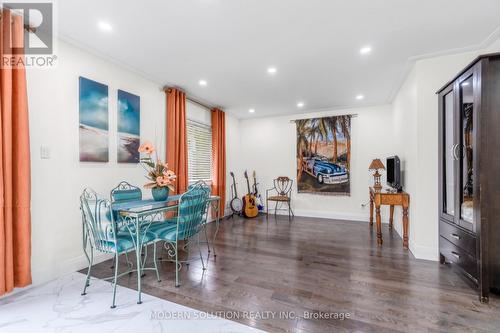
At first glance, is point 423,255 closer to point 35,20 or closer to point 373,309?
point 373,309

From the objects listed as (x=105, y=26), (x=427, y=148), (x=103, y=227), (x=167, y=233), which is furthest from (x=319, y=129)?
(x=103, y=227)

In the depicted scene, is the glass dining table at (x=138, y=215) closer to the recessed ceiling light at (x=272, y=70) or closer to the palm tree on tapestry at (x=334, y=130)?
the recessed ceiling light at (x=272, y=70)

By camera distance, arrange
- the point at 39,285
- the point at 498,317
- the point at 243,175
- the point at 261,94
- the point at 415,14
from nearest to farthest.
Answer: the point at 498,317
the point at 415,14
the point at 39,285
the point at 261,94
the point at 243,175

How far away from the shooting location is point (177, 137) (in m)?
3.81

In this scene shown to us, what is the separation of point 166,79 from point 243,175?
3.25 metres

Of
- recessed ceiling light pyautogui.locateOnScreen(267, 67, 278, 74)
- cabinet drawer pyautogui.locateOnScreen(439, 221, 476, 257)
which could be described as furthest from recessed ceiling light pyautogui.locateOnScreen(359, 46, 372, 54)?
cabinet drawer pyautogui.locateOnScreen(439, 221, 476, 257)

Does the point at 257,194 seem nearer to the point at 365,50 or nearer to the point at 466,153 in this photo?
the point at 365,50

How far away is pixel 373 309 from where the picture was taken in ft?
5.82

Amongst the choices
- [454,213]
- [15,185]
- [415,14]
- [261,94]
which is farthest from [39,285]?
[415,14]

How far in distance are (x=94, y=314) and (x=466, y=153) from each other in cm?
357

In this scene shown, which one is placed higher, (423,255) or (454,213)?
Result: (454,213)

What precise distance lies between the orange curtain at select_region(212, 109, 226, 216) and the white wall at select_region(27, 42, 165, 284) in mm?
2336

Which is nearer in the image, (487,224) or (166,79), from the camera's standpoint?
(487,224)

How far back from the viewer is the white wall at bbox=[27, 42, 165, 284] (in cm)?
219
